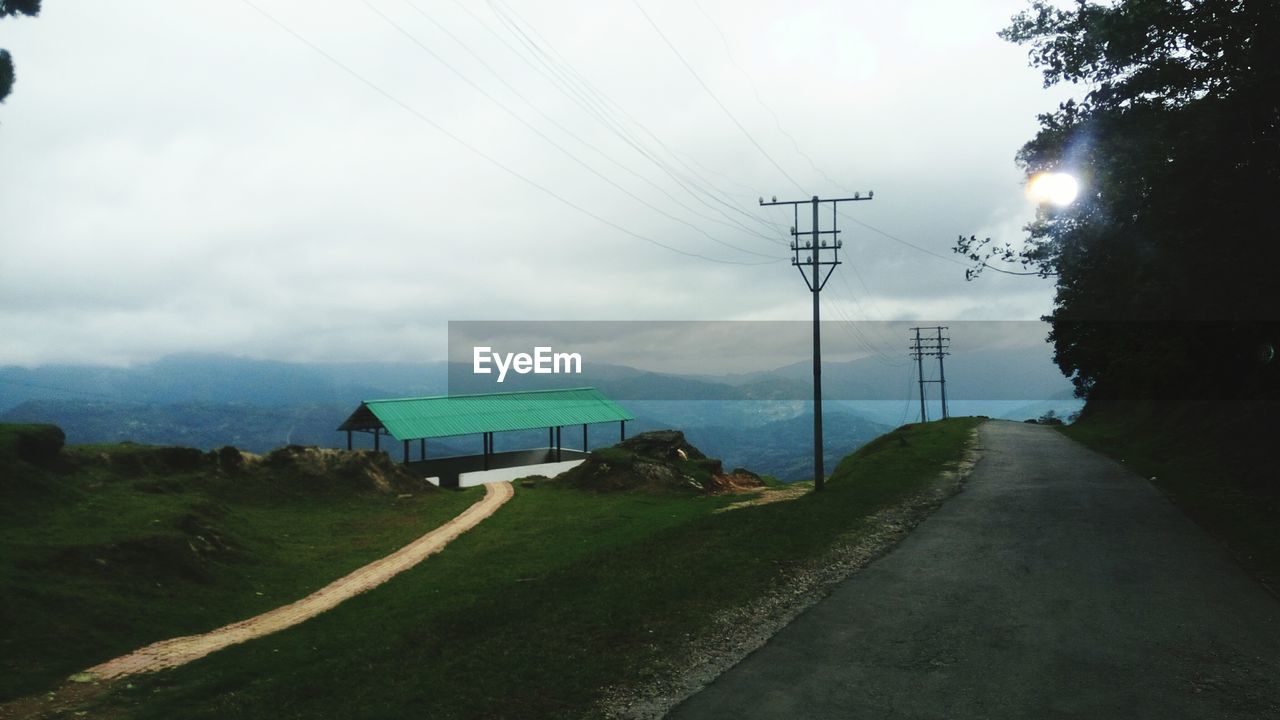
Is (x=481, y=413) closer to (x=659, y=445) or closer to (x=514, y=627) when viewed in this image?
(x=659, y=445)

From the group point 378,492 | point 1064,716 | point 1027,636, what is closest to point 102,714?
point 1064,716

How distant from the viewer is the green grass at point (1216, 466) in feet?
68.0

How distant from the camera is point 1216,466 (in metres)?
31.5

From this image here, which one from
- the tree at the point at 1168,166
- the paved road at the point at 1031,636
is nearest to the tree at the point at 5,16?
the paved road at the point at 1031,636

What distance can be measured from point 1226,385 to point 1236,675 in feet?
117

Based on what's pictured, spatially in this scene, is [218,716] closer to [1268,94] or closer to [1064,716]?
[1064,716]

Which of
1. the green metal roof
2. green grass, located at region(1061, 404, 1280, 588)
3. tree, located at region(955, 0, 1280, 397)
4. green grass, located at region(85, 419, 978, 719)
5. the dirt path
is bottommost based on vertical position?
the dirt path

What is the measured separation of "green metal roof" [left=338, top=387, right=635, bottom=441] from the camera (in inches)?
1897

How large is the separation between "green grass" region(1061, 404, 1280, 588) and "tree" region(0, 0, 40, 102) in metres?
29.4

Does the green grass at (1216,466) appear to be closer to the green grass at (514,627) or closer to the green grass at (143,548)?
the green grass at (514,627)

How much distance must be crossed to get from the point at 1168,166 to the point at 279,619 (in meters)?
26.7

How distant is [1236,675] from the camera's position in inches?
473

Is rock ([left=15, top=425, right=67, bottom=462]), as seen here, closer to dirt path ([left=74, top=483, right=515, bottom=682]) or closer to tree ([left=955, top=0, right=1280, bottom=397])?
dirt path ([left=74, top=483, right=515, bottom=682])

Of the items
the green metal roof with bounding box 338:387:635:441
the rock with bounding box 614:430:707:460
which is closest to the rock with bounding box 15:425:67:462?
the green metal roof with bounding box 338:387:635:441
